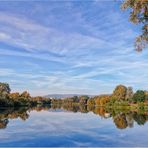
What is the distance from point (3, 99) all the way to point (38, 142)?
65304mm

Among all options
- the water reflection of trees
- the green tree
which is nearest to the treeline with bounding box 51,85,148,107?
the green tree

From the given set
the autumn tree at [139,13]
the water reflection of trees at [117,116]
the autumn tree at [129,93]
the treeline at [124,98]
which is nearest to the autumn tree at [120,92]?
the treeline at [124,98]

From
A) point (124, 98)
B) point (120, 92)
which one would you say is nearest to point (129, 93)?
point (124, 98)

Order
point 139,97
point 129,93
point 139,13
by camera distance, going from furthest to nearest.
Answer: point 129,93, point 139,97, point 139,13

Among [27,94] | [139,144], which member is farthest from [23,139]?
[27,94]

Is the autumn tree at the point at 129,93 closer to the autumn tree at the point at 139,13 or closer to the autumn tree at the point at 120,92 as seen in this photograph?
the autumn tree at the point at 120,92

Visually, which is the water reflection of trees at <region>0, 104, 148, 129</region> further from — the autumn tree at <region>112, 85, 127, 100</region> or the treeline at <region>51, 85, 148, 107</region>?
the autumn tree at <region>112, 85, 127, 100</region>

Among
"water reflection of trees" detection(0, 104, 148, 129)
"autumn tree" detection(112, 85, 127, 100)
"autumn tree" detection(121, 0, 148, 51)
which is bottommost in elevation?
"water reflection of trees" detection(0, 104, 148, 129)

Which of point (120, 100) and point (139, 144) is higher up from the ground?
point (120, 100)

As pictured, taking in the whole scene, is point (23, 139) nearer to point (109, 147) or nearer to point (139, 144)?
point (109, 147)

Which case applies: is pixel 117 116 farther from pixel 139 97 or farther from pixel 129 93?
pixel 129 93

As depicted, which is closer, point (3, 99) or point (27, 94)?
point (3, 99)

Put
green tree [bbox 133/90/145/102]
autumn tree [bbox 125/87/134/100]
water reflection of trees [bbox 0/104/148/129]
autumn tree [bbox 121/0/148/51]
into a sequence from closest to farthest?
autumn tree [bbox 121/0/148/51] < water reflection of trees [bbox 0/104/148/129] < green tree [bbox 133/90/145/102] < autumn tree [bbox 125/87/134/100]

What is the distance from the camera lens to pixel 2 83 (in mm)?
A: 144625
